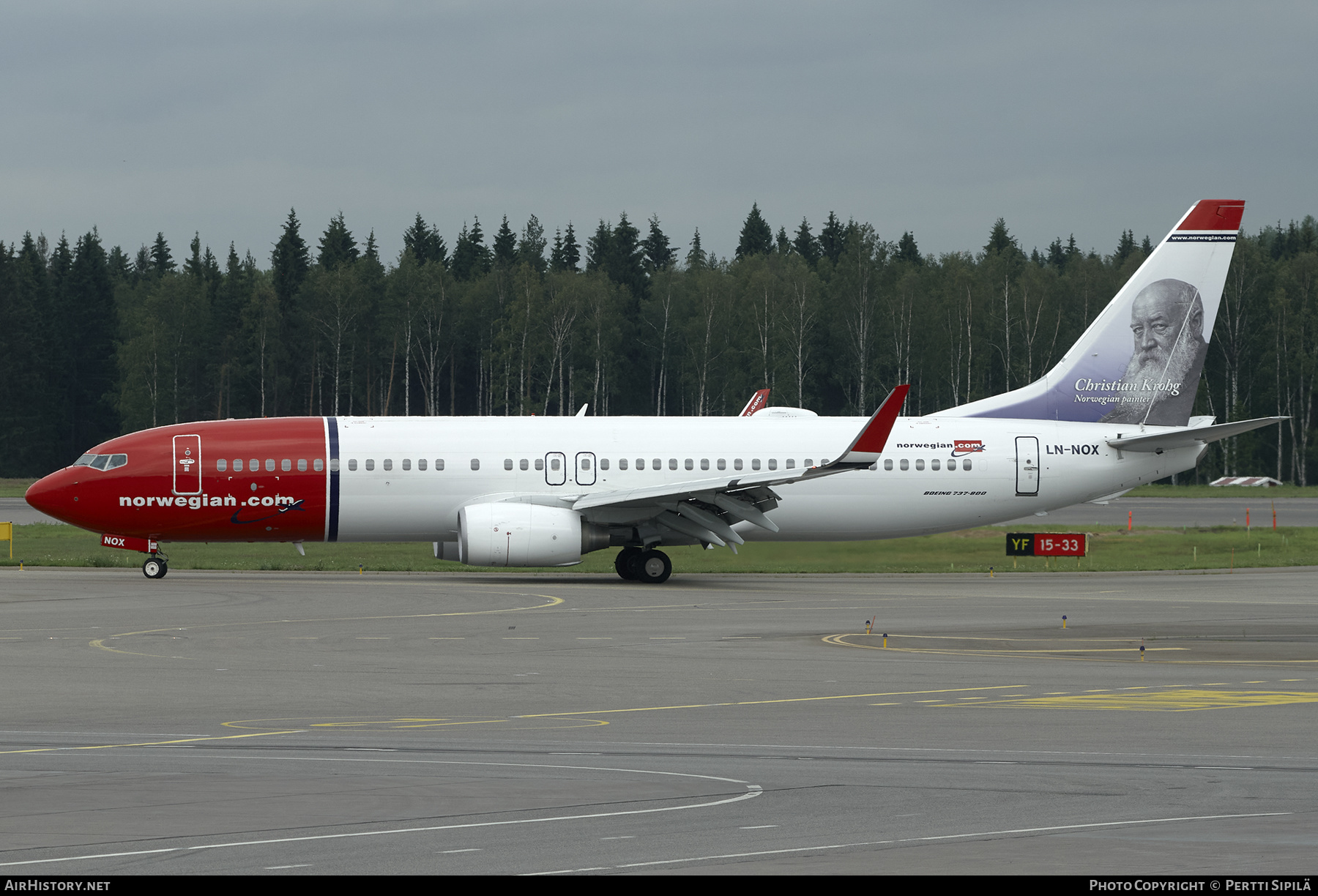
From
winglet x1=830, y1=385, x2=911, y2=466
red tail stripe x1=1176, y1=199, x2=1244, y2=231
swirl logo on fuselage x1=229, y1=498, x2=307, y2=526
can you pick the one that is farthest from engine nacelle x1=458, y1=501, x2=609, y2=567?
red tail stripe x1=1176, y1=199, x2=1244, y2=231

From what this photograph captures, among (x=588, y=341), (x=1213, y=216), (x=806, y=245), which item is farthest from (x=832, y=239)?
(x=1213, y=216)

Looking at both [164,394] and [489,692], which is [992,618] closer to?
[489,692]

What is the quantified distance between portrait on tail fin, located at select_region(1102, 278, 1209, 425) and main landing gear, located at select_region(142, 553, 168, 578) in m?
24.7

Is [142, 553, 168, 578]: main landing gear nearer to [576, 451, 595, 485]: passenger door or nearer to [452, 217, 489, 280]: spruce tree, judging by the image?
[576, 451, 595, 485]: passenger door

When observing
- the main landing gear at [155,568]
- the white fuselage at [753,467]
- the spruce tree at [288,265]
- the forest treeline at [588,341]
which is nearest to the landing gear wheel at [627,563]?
the white fuselage at [753,467]

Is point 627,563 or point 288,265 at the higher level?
point 288,265

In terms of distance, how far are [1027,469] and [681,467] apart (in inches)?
359

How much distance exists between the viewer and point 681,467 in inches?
1484

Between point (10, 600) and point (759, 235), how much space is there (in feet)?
445

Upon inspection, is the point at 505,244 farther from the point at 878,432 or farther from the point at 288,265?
the point at 878,432

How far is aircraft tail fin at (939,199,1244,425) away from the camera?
1576 inches

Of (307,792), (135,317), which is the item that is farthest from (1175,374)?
(135,317)

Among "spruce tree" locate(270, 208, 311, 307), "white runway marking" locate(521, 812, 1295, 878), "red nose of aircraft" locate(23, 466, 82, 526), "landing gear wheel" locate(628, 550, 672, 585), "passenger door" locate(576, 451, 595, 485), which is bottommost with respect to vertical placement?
"white runway marking" locate(521, 812, 1295, 878)

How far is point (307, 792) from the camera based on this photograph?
11.8 meters
